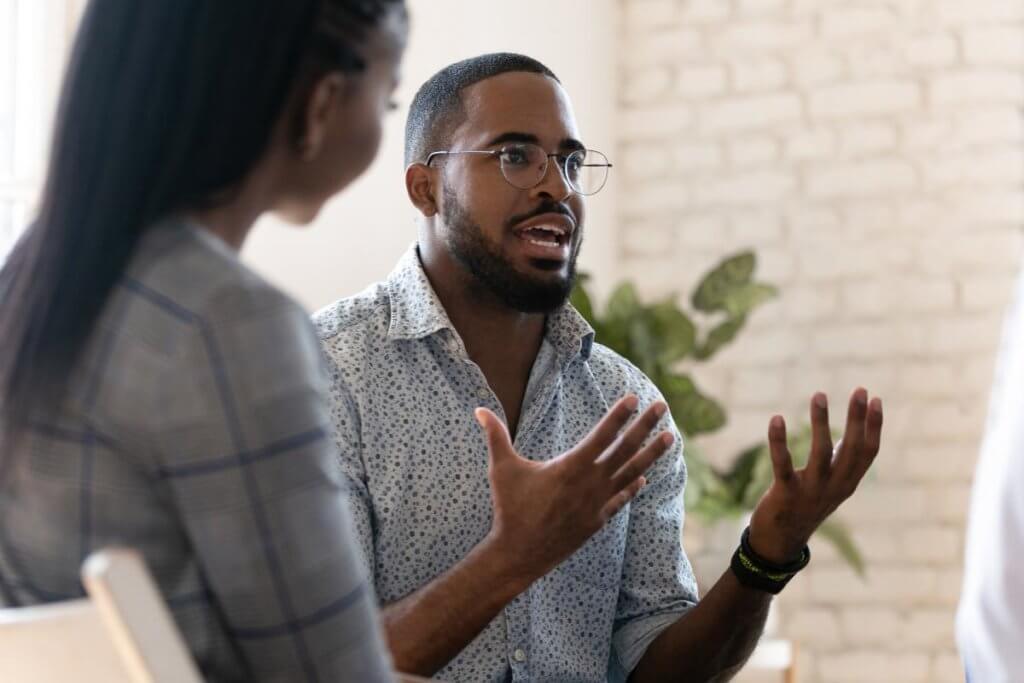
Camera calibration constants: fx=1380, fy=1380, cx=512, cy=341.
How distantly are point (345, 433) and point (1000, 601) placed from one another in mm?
989

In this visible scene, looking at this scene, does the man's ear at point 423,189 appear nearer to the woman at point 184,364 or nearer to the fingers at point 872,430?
the fingers at point 872,430

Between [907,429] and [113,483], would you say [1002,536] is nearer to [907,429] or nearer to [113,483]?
[113,483]

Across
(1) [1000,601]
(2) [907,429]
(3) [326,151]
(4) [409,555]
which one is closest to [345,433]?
(4) [409,555]

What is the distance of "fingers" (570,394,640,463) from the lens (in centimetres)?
140

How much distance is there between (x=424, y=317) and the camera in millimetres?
1882

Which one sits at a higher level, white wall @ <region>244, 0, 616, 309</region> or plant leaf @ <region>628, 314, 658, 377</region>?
white wall @ <region>244, 0, 616, 309</region>

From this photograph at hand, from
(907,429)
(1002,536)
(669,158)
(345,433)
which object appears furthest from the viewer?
(669,158)

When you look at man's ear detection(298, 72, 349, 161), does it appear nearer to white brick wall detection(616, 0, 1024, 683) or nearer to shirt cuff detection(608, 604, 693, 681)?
shirt cuff detection(608, 604, 693, 681)

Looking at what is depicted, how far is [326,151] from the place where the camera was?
936 millimetres

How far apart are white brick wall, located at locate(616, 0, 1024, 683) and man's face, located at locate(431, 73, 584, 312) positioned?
5.25 ft

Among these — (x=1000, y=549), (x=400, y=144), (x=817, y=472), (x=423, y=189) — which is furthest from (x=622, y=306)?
(x=1000, y=549)

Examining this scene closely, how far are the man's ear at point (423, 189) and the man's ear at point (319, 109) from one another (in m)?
1.16

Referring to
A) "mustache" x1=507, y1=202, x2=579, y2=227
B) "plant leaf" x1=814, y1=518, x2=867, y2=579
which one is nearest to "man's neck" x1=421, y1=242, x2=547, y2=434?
"mustache" x1=507, y1=202, x2=579, y2=227

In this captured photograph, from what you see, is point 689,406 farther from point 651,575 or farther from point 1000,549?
point 1000,549
